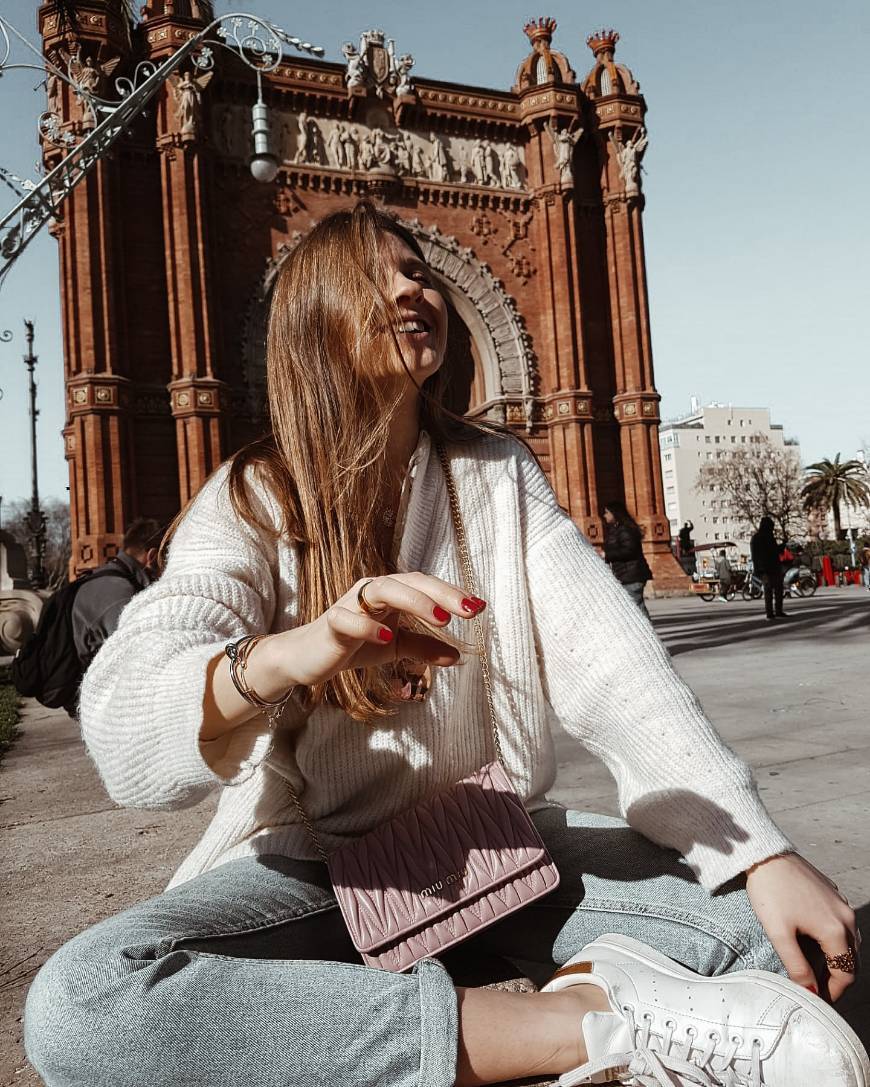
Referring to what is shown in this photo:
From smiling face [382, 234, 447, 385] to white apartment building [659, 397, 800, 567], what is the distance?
110 metres

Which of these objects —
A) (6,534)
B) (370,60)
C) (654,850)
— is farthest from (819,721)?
(370,60)

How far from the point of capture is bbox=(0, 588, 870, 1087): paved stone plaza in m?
2.64

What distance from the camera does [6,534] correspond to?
13.9 m

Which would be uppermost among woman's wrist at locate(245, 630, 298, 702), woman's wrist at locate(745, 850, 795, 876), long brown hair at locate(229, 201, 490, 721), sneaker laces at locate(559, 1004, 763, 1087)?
long brown hair at locate(229, 201, 490, 721)

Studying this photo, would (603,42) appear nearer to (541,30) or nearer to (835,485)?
(541,30)

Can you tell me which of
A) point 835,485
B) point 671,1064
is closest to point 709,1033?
point 671,1064

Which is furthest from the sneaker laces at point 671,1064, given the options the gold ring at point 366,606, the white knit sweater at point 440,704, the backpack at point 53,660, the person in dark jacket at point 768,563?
the person in dark jacket at point 768,563

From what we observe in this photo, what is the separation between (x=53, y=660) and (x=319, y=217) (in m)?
16.5

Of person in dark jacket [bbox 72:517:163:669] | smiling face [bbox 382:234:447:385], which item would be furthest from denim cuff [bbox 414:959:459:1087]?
person in dark jacket [bbox 72:517:163:669]

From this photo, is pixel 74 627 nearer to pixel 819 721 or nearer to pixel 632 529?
pixel 819 721

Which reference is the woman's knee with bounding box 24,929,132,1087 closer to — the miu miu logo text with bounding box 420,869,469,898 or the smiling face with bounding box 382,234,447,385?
the miu miu logo text with bounding box 420,869,469,898

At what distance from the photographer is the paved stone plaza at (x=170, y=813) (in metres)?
2.64

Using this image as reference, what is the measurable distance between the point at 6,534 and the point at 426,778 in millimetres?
13792

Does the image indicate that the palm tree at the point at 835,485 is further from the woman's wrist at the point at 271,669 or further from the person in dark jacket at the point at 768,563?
the woman's wrist at the point at 271,669
